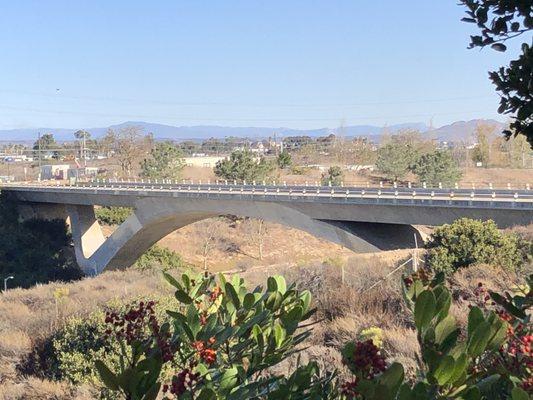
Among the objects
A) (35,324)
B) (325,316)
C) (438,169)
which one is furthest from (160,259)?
(325,316)

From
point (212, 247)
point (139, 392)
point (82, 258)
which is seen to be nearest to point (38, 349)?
point (139, 392)

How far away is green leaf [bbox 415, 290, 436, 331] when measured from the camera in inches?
80.9

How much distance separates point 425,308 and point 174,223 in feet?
131

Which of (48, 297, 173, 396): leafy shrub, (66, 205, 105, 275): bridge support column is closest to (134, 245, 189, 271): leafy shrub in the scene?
(66, 205, 105, 275): bridge support column

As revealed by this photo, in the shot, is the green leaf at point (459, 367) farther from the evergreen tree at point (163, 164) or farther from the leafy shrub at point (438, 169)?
the evergreen tree at point (163, 164)

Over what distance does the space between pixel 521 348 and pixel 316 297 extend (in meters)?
9.53

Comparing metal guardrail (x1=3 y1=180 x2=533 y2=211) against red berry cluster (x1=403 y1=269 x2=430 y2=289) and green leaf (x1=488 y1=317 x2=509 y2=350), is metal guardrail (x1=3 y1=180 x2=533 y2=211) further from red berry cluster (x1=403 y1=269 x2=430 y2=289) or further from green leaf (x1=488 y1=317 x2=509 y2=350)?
green leaf (x1=488 y1=317 x2=509 y2=350)

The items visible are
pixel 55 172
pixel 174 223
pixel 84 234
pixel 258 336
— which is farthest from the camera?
pixel 55 172

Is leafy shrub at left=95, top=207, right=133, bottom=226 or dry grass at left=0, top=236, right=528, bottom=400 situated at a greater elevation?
dry grass at left=0, top=236, right=528, bottom=400

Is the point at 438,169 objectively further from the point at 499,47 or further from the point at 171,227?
the point at 499,47

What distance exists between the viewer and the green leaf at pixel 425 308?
205cm

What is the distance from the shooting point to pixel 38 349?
10.2 metres

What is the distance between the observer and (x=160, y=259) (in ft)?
150

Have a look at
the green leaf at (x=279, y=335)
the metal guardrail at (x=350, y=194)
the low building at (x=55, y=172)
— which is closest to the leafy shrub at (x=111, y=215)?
the low building at (x=55, y=172)
